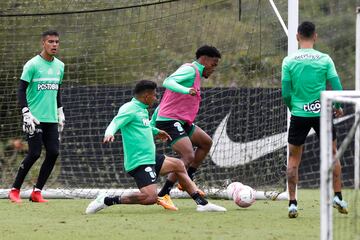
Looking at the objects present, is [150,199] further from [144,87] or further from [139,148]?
[144,87]

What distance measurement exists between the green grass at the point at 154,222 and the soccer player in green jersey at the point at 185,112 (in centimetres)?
57

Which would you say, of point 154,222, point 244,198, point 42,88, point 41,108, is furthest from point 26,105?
point 154,222

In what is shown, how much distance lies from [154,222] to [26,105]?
3.02 meters

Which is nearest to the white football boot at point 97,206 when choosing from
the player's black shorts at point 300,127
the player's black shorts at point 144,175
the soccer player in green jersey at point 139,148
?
the soccer player in green jersey at point 139,148

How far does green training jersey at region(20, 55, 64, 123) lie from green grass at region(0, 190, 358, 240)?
1.12 meters

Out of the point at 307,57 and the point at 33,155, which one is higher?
the point at 307,57

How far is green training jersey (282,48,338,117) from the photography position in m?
9.66

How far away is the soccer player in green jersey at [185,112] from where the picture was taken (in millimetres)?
10945

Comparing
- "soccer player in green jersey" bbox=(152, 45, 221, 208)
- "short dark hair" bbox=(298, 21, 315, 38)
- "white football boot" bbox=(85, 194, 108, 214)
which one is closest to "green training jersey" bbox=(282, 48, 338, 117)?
"short dark hair" bbox=(298, 21, 315, 38)

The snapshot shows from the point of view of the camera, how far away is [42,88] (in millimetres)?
11992

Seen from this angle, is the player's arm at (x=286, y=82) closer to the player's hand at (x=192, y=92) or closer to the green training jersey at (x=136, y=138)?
the player's hand at (x=192, y=92)

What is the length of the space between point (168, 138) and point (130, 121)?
622 mm

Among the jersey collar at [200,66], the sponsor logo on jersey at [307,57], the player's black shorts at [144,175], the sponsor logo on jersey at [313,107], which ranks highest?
the sponsor logo on jersey at [307,57]

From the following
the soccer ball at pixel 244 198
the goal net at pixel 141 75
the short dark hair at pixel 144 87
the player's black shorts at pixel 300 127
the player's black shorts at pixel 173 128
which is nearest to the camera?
the player's black shorts at pixel 300 127
